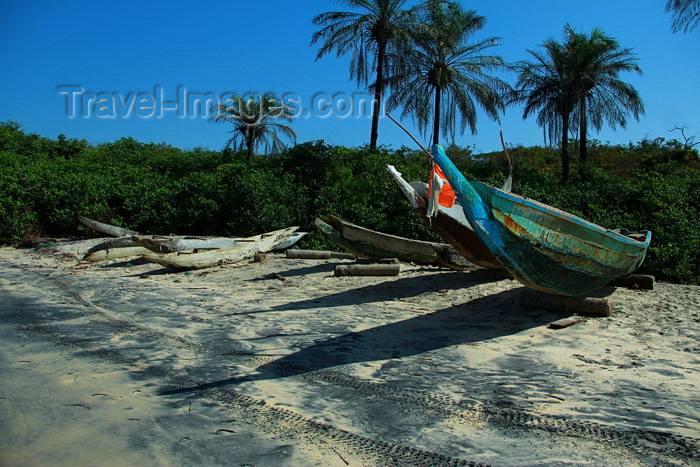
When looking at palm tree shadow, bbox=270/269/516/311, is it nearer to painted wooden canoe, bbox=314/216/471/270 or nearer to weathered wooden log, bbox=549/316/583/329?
painted wooden canoe, bbox=314/216/471/270

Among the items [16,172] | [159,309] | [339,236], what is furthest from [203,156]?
[159,309]

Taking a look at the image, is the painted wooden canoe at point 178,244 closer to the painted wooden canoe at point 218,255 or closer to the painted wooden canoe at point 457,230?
the painted wooden canoe at point 218,255

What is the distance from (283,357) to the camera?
516cm

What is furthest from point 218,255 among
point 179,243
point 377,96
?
point 377,96

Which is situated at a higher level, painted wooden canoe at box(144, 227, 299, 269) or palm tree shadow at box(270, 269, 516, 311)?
painted wooden canoe at box(144, 227, 299, 269)

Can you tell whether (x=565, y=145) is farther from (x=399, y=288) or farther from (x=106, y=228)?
(x=106, y=228)

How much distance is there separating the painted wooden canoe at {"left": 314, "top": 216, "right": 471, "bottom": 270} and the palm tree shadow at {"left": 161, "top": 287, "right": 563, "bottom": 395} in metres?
1.85

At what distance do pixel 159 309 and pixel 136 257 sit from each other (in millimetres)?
5888

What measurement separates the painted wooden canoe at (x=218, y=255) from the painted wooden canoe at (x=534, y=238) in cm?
661

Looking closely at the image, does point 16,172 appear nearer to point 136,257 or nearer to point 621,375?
point 136,257

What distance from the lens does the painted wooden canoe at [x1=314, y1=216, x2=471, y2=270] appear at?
375 inches

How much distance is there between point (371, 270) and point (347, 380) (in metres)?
4.88

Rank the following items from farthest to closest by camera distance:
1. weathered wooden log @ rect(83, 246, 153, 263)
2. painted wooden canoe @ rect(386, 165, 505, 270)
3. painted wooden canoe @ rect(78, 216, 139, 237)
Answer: painted wooden canoe @ rect(78, 216, 139, 237), weathered wooden log @ rect(83, 246, 153, 263), painted wooden canoe @ rect(386, 165, 505, 270)

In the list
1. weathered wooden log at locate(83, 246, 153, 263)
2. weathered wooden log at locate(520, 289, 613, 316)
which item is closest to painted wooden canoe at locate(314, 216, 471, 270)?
weathered wooden log at locate(520, 289, 613, 316)
